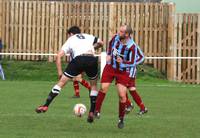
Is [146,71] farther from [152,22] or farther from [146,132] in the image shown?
[146,132]

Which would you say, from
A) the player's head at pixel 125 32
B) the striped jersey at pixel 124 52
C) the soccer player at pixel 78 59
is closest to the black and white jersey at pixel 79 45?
the soccer player at pixel 78 59

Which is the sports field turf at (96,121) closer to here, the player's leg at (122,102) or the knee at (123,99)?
the player's leg at (122,102)

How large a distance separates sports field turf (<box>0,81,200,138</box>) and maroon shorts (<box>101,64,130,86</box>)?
862 millimetres

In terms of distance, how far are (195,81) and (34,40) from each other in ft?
23.5

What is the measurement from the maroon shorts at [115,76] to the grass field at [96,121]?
0.86 meters

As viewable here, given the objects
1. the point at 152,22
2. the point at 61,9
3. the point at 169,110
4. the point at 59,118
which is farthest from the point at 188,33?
the point at 59,118

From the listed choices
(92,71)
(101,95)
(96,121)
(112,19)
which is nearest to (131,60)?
(101,95)

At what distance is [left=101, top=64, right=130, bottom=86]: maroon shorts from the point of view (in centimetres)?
1504

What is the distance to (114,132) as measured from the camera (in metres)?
14.1

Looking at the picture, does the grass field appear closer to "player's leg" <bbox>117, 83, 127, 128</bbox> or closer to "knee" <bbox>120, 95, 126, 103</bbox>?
"player's leg" <bbox>117, 83, 127, 128</bbox>

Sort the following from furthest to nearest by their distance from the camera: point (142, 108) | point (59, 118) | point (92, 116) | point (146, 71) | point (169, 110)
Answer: point (146, 71)
point (169, 110)
point (142, 108)
point (59, 118)
point (92, 116)

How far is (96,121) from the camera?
52.4 ft

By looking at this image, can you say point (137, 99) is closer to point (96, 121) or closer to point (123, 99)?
point (96, 121)

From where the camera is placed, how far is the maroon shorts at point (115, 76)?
1504cm
